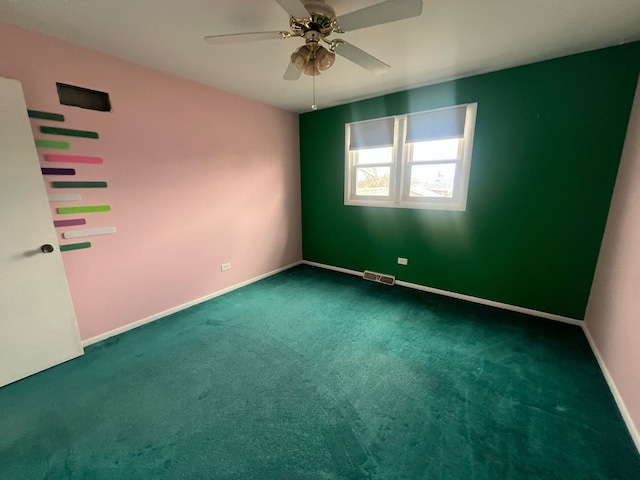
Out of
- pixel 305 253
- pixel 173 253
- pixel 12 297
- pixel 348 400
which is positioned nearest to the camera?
pixel 348 400

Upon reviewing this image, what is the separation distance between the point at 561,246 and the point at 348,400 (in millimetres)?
2543

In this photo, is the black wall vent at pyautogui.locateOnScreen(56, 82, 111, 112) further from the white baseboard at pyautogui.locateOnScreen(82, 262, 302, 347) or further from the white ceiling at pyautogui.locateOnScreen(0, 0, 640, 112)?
the white baseboard at pyautogui.locateOnScreen(82, 262, 302, 347)

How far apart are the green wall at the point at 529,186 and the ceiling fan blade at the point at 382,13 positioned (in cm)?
195

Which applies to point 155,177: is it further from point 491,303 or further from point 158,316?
point 491,303

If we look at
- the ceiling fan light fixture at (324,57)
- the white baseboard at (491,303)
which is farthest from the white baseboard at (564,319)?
the ceiling fan light fixture at (324,57)

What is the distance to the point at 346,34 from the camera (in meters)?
1.96

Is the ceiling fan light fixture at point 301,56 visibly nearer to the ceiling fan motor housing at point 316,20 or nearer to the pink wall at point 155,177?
the ceiling fan motor housing at point 316,20

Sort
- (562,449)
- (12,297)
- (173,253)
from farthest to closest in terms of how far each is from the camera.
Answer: (173,253) < (12,297) < (562,449)

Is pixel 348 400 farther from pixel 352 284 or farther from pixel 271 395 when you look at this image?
pixel 352 284

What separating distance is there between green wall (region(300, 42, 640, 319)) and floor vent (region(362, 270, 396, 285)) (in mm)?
168

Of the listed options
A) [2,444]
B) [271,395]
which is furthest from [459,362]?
[2,444]

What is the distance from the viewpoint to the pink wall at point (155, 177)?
209 centimetres

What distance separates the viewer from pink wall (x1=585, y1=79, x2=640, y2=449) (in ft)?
5.22

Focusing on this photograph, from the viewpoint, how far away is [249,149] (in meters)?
3.50
